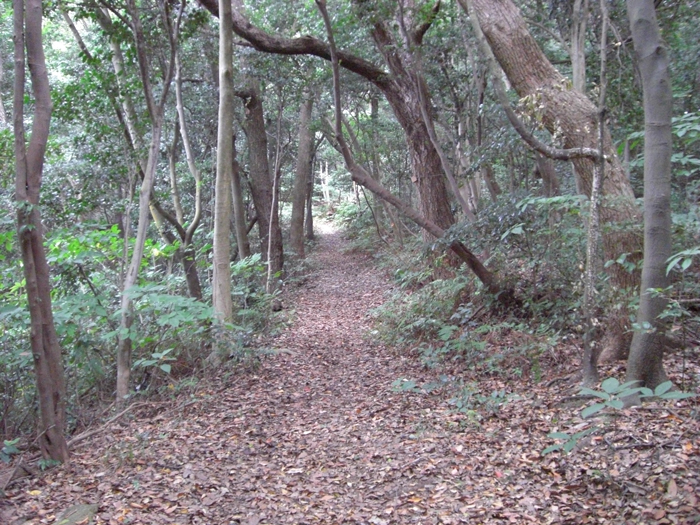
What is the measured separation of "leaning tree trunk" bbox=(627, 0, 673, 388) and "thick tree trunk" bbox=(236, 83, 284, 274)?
9.25 metres

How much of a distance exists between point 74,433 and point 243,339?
2.37 metres

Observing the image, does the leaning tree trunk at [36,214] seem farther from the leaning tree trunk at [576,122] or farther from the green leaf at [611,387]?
the leaning tree trunk at [576,122]

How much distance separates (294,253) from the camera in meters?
16.9

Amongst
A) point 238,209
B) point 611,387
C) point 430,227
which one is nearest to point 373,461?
point 611,387

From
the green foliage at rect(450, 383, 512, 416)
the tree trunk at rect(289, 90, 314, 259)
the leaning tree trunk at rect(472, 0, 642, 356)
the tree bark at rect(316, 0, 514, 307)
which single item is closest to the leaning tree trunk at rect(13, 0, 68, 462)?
the green foliage at rect(450, 383, 512, 416)

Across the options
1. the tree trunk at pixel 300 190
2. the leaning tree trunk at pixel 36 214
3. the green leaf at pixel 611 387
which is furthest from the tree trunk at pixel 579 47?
the tree trunk at pixel 300 190

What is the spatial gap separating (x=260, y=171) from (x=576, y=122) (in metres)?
8.93

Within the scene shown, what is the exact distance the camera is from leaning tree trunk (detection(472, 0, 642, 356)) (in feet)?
16.2

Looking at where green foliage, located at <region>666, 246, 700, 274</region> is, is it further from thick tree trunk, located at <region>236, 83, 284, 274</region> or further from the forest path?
thick tree trunk, located at <region>236, 83, 284, 274</region>

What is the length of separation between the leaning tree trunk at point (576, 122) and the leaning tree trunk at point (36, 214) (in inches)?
164

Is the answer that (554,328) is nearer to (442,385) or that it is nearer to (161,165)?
(442,385)

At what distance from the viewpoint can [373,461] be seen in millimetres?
4328

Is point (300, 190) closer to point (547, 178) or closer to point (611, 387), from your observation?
point (547, 178)

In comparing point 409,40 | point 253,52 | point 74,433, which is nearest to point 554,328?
point 409,40
